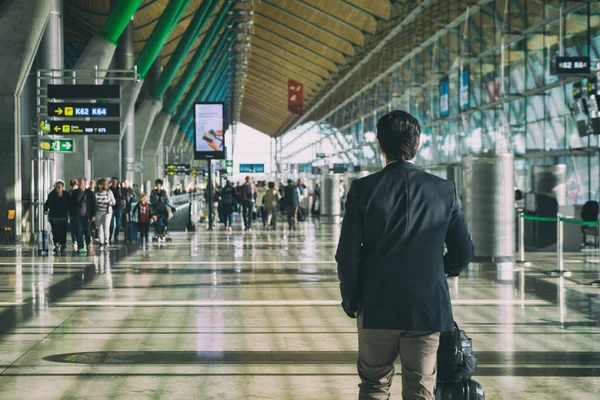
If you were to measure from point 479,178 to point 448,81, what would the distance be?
51.9 ft

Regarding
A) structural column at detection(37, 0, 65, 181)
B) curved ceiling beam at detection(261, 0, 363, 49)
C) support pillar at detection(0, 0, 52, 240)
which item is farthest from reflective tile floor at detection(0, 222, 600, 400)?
curved ceiling beam at detection(261, 0, 363, 49)

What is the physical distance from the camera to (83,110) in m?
22.3

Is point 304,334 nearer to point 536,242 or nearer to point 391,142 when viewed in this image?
point 391,142

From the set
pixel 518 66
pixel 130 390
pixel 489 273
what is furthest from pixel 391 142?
pixel 518 66

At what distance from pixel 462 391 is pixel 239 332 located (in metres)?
4.93

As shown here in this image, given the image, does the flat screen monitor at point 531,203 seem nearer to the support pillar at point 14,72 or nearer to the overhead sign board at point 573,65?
the overhead sign board at point 573,65

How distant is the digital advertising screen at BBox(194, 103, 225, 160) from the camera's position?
99.8 ft

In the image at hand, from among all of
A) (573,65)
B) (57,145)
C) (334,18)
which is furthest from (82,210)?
(334,18)

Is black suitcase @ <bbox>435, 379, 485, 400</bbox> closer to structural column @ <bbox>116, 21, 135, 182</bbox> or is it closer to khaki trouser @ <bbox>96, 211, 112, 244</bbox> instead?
khaki trouser @ <bbox>96, 211, 112, 244</bbox>

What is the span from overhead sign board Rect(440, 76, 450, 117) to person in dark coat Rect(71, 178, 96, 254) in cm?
1627

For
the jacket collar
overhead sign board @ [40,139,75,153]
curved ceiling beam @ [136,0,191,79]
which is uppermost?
curved ceiling beam @ [136,0,191,79]

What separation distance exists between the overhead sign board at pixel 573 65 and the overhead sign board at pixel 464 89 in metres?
9.61

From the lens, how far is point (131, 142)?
41344mm

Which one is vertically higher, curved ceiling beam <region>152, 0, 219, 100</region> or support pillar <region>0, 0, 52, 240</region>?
curved ceiling beam <region>152, 0, 219, 100</region>
